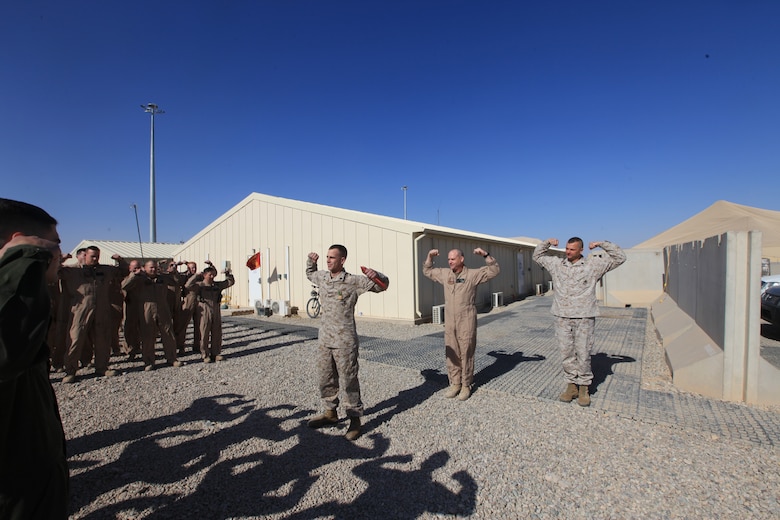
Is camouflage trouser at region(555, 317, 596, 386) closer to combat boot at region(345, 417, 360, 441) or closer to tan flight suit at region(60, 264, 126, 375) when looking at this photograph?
combat boot at region(345, 417, 360, 441)

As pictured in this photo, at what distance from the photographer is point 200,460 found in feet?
11.1

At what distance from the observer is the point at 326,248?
12891mm

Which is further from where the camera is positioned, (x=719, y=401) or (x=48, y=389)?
(x=719, y=401)

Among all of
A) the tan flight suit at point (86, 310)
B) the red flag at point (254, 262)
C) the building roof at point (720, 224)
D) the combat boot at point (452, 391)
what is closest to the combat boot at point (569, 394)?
the combat boot at point (452, 391)

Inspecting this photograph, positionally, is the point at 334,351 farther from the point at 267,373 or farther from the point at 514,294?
the point at 514,294

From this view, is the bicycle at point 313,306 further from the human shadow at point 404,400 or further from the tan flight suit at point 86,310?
the human shadow at point 404,400

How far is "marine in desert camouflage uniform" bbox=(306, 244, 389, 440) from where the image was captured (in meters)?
3.84

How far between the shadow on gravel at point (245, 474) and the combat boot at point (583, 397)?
2.11 m

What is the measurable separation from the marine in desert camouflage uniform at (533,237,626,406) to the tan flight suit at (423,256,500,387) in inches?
35.4

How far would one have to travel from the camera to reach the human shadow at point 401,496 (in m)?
2.62

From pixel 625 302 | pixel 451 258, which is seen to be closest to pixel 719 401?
pixel 451 258

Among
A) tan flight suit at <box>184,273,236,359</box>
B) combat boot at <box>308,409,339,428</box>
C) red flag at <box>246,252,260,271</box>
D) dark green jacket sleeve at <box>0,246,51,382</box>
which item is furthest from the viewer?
red flag at <box>246,252,260,271</box>

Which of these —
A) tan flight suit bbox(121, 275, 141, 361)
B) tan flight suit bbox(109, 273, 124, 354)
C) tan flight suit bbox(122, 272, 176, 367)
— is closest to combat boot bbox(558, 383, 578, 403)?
tan flight suit bbox(122, 272, 176, 367)

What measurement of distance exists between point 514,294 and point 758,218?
4725cm
